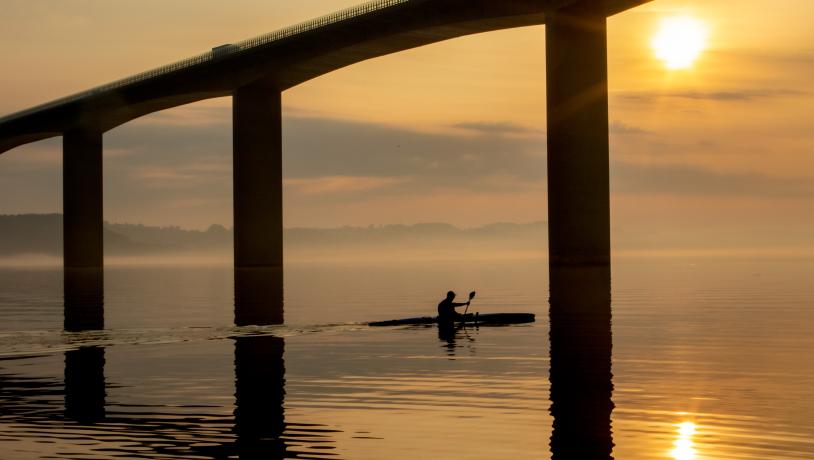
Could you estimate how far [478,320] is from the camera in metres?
33.3

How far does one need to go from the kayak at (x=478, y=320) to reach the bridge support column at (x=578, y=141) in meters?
26.8

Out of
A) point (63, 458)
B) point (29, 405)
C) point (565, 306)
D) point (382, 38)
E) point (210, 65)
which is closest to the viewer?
point (63, 458)

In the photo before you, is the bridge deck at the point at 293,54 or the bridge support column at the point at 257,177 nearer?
the bridge deck at the point at 293,54

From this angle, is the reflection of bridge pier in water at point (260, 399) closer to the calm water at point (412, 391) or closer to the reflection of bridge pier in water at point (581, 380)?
the calm water at point (412, 391)

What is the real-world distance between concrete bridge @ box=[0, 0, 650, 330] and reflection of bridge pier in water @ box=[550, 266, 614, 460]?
33.7ft

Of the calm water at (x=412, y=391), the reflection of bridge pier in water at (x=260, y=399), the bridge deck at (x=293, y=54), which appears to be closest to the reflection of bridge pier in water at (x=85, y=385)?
the calm water at (x=412, y=391)

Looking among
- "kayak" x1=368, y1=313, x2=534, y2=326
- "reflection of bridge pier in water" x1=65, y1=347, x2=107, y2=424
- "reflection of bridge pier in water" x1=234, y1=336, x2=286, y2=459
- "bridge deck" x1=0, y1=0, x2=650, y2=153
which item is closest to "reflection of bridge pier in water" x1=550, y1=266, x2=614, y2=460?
"kayak" x1=368, y1=313, x2=534, y2=326

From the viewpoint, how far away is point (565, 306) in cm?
4141

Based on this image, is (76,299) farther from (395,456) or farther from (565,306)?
(395,456)

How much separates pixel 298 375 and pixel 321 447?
23.2 ft

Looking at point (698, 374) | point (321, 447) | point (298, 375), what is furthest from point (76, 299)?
point (321, 447)

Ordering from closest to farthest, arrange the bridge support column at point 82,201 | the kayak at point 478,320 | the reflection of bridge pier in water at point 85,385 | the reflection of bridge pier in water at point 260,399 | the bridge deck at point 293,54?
the reflection of bridge pier in water at point 260,399
the reflection of bridge pier in water at point 85,385
the kayak at point 478,320
the bridge deck at point 293,54
the bridge support column at point 82,201

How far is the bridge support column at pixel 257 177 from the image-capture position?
85062mm

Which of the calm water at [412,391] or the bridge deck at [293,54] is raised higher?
the bridge deck at [293,54]
